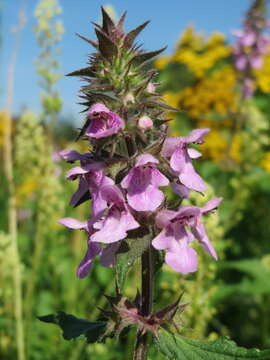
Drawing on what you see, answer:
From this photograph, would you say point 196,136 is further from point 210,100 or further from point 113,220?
point 210,100

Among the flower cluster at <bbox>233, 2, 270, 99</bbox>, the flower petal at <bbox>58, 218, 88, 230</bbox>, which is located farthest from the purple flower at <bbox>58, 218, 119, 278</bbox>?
the flower cluster at <bbox>233, 2, 270, 99</bbox>

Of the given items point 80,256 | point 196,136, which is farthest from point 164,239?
point 80,256

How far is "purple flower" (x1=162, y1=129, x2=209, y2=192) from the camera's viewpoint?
1.44m

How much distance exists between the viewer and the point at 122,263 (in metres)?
1.38

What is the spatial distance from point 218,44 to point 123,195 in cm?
994

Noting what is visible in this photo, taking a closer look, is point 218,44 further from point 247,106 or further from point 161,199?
point 161,199

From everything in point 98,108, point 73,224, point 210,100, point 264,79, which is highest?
point 264,79

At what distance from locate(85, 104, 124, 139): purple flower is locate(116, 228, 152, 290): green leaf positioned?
0.32 m

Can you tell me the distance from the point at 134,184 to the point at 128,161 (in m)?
0.08

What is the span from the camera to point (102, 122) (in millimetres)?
1440

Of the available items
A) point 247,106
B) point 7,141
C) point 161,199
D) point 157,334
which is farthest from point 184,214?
point 247,106

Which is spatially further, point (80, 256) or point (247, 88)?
point (247, 88)

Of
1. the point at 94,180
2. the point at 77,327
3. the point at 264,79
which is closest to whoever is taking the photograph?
the point at 94,180

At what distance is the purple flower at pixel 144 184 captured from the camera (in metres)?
1.40
